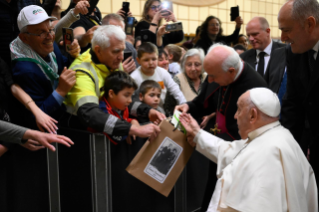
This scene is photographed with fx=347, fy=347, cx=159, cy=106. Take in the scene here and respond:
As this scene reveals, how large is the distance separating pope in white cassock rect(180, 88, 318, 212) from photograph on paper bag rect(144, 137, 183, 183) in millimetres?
578

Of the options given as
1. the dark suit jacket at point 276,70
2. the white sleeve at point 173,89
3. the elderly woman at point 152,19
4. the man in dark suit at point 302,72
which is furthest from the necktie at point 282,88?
the elderly woman at point 152,19

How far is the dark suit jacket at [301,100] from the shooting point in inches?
89.3

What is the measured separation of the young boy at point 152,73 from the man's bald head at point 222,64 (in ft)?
3.31

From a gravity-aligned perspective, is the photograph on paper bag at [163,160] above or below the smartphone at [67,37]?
below

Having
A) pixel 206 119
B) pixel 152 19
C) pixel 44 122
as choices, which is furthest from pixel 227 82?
pixel 152 19

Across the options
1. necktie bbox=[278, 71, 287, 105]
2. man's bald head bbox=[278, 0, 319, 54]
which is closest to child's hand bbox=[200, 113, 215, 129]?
necktie bbox=[278, 71, 287, 105]

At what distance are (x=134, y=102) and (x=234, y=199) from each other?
Result: 56.5 inches

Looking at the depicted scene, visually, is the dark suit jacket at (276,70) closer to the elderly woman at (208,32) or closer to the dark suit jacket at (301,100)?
the dark suit jacket at (301,100)

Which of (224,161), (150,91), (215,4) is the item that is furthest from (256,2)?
(224,161)

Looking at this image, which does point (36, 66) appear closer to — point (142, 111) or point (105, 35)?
point (105, 35)

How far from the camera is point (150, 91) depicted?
3.38 meters

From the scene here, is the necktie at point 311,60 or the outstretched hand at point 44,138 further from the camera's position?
the necktie at point 311,60

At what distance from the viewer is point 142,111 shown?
3086mm

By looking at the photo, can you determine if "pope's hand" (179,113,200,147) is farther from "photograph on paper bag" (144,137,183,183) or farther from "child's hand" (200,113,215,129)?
"child's hand" (200,113,215,129)
